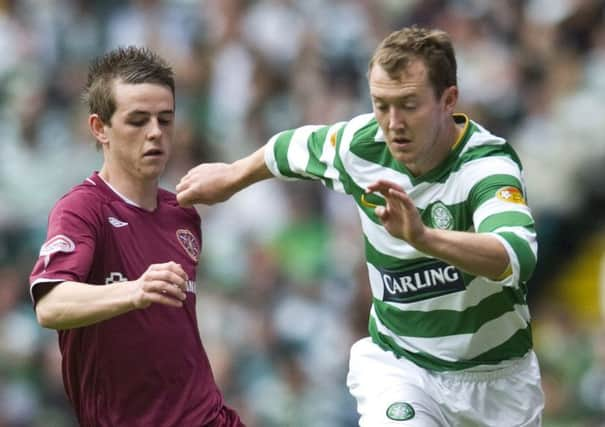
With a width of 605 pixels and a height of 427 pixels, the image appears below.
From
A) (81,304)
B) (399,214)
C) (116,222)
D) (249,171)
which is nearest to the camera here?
(399,214)

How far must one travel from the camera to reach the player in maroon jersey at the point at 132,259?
520 centimetres

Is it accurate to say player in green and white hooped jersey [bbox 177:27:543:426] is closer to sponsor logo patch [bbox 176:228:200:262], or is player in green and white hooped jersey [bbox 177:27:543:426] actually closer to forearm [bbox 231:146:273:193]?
forearm [bbox 231:146:273:193]

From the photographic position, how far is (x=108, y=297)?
462cm

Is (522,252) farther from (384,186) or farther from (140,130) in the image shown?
(140,130)

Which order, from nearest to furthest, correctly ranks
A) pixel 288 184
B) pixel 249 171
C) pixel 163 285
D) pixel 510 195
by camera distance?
pixel 163 285 < pixel 510 195 < pixel 249 171 < pixel 288 184

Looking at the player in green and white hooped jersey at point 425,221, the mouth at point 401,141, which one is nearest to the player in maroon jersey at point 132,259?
the player in green and white hooped jersey at point 425,221

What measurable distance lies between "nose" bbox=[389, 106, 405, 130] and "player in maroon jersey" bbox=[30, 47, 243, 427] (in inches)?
37.3

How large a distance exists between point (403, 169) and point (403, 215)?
0.92 m

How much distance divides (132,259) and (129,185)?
0.34 metres

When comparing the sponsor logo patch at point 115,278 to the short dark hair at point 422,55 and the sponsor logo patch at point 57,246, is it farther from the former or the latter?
the short dark hair at point 422,55

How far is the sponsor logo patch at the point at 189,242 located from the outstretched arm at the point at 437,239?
3.94 ft

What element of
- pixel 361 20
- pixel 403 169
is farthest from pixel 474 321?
pixel 361 20

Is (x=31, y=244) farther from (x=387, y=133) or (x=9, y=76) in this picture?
(x=387, y=133)

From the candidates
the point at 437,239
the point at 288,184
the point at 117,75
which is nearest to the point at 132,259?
the point at 117,75
